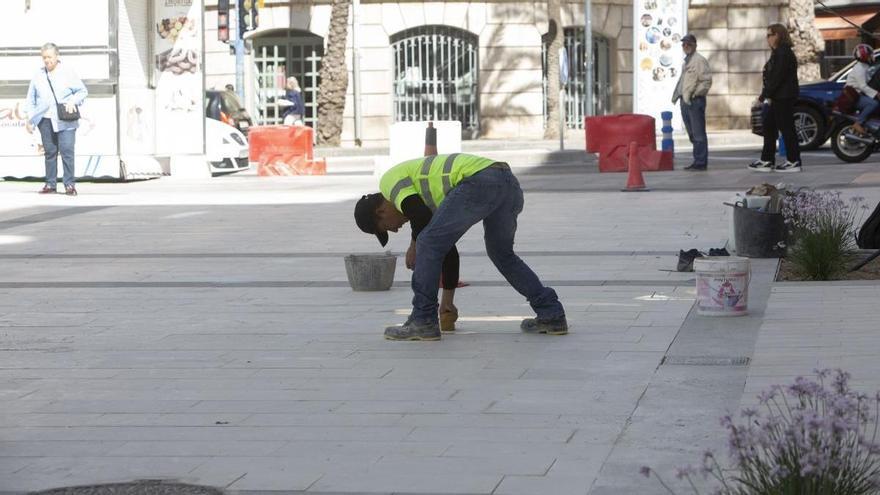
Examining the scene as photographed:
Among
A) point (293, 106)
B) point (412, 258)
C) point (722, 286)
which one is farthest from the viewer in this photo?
point (293, 106)

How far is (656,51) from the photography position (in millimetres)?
34469

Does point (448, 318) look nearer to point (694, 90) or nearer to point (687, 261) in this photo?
point (687, 261)

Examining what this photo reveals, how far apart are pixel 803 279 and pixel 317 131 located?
26.9 m

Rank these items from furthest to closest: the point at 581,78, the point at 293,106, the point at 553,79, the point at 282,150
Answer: the point at 581,78 → the point at 553,79 → the point at 293,106 → the point at 282,150

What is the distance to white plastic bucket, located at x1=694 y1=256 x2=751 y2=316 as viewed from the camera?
908 centimetres

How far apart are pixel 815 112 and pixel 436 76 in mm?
14062

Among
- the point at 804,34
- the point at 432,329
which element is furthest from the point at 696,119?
the point at 804,34

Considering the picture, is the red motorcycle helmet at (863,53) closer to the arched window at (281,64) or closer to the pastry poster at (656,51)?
the pastry poster at (656,51)

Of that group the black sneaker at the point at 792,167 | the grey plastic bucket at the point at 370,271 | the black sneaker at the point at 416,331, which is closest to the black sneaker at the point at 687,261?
the grey plastic bucket at the point at 370,271

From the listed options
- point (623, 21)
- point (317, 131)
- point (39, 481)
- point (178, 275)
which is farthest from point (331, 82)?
point (39, 481)

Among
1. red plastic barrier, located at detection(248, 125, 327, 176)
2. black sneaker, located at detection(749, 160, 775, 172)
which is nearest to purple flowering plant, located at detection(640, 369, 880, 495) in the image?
black sneaker, located at detection(749, 160, 775, 172)

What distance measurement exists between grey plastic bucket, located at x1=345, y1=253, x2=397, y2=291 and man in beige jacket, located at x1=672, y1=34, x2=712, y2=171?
11.5 m

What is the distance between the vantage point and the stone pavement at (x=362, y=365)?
586cm

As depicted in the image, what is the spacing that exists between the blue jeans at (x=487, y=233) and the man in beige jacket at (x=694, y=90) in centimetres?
1330
